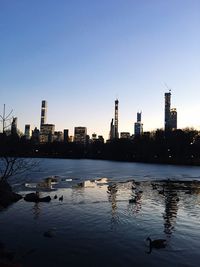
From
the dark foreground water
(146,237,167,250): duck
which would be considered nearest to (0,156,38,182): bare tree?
the dark foreground water

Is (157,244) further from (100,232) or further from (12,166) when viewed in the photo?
(12,166)

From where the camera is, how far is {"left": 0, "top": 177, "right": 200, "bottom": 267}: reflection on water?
72.8 ft

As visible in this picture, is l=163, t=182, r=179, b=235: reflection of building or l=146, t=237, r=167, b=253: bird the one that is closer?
l=146, t=237, r=167, b=253: bird

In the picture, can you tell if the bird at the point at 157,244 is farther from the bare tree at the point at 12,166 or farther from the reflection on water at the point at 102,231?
the bare tree at the point at 12,166

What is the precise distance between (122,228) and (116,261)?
8.42 m

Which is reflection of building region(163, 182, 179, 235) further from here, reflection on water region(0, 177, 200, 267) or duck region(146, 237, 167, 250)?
duck region(146, 237, 167, 250)

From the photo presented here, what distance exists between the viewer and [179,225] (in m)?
31.9

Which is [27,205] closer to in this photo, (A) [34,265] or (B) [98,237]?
(B) [98,237]

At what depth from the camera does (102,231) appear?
94.8 feet

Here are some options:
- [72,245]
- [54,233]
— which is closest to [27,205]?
[54,233]

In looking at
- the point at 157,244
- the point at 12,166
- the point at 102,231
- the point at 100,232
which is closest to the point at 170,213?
the point at 102,231

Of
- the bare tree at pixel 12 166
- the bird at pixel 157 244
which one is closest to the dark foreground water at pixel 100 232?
the bird at pixel 157 244

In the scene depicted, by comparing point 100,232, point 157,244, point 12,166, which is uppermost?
point 12,166

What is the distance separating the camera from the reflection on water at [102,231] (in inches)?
874
